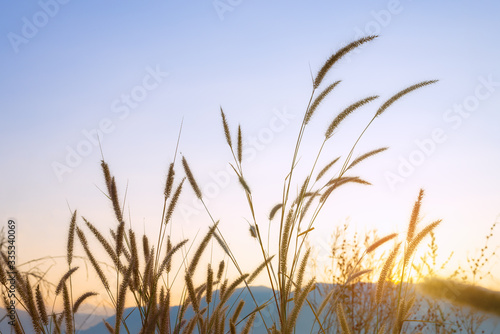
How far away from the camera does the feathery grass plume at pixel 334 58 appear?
85.4 inches

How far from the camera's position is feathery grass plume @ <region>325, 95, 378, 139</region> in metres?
2.26

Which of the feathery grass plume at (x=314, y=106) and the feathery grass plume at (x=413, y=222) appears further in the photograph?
the feathery grass plume at (x=314, y=106)

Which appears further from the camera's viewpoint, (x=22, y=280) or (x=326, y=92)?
(x=326, y=92)

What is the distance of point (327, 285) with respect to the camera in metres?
5.23

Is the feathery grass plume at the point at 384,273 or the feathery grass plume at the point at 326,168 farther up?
the feathery grass plume at the point at 326,168

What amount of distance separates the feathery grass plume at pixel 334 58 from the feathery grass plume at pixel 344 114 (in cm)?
17

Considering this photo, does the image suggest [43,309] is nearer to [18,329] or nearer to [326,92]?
[18,329]

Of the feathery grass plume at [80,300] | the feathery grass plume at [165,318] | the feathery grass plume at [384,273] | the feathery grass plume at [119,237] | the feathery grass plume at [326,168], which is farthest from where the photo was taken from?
the feathery grass plume at [326,168]

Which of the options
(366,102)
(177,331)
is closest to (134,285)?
(177,331)

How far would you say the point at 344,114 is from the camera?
2.27 metres

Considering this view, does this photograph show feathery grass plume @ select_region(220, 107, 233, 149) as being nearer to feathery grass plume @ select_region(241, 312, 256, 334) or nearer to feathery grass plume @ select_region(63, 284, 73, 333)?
feathery grass plume @ select_region(241, 312, 256, 334)

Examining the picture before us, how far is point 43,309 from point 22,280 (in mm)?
127

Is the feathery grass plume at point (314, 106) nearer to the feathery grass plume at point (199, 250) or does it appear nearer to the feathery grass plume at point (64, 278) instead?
the feathery grass plume at point (199, 250)

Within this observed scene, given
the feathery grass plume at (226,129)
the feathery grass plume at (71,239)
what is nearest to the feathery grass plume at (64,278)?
the feathery grass plume at (71,239)
